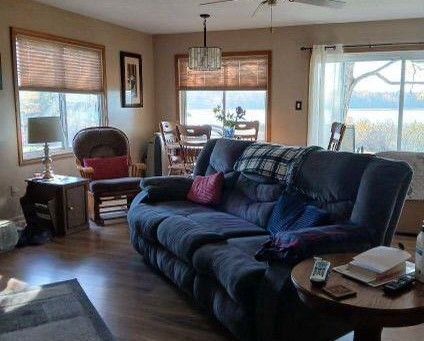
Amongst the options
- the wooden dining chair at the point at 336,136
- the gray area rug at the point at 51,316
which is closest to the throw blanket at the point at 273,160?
the gray area rug at the point at 51,316

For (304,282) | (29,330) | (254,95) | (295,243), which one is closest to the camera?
(304,282)

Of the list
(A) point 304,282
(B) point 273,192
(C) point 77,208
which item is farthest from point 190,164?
(A) point 304,282

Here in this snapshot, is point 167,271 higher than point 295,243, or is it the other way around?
point 295,243

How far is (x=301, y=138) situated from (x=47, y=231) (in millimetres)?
3666

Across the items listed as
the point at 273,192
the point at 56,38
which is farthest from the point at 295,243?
the point at 56,38

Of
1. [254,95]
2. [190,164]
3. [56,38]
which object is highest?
[56,38]

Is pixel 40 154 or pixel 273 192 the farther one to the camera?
pixel 40 154

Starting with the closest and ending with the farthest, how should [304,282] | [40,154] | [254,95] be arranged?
1. [304,282]
2. [40,154]
3. [254,95]

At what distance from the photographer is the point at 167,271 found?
10.1ft

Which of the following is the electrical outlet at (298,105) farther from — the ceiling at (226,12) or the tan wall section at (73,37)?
the tan wall section at (73,37)

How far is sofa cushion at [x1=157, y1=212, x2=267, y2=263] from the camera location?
107 inches

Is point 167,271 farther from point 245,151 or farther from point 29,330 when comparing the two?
point 245,151

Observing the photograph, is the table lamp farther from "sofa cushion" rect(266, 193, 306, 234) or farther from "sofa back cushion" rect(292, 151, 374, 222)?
"sofa back cushion" rect(292, 151, 374, 222)

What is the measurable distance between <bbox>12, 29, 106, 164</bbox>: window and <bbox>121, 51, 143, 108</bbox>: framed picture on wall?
0.48 metres
